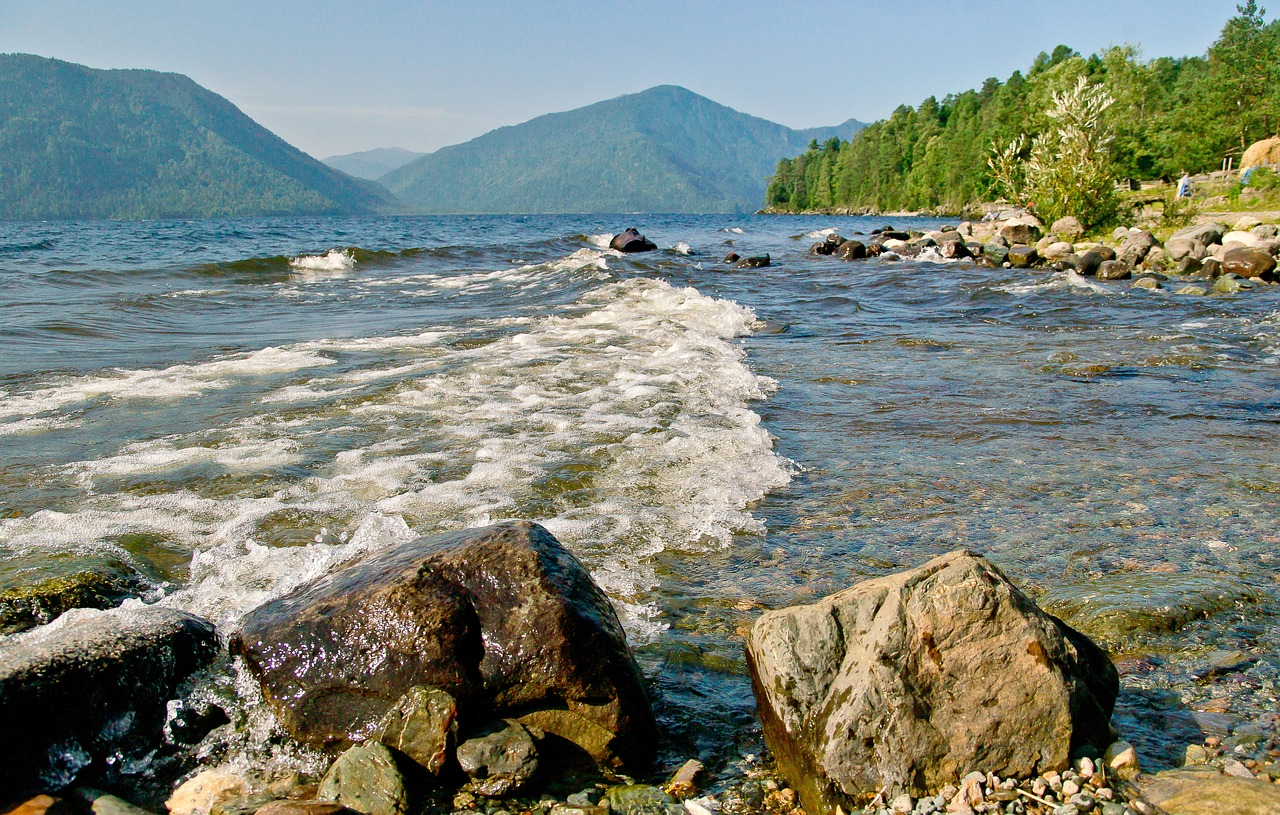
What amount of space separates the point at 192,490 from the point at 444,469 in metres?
1.72

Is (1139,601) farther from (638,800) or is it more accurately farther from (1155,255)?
(1155,255)

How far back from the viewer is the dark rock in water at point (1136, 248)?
21297 millimetres

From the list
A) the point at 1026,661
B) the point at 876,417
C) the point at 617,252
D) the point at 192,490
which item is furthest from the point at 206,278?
the point at 1026,661

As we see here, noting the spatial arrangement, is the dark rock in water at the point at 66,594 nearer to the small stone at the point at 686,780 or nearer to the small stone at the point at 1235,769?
the small stone at the point at 686,780

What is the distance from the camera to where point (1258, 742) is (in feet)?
8.87

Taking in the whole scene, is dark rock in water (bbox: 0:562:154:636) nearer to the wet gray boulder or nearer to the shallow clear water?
the shallow clear water

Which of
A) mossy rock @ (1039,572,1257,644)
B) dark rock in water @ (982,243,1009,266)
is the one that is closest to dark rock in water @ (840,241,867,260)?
dark rock in water @ (982,243,1009,266)

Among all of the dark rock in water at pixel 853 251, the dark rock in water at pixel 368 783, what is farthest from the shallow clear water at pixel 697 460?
the dark rock in water at pixel 853 251

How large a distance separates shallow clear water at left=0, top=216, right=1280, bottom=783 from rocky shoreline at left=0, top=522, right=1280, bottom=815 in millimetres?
357

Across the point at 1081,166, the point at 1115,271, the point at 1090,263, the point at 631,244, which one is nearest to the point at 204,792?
the point at 1115,271

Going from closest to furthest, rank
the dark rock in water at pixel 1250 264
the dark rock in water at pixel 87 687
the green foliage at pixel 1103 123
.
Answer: the dark rock in water at pixel 87 687
the dark rock in water at pixel 1250 264
the green foliage at pixel 1103 123

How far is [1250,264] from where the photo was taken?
1822 cm

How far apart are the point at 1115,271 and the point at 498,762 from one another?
71.4ft

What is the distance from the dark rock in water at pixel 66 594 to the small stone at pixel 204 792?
4.28 feet
